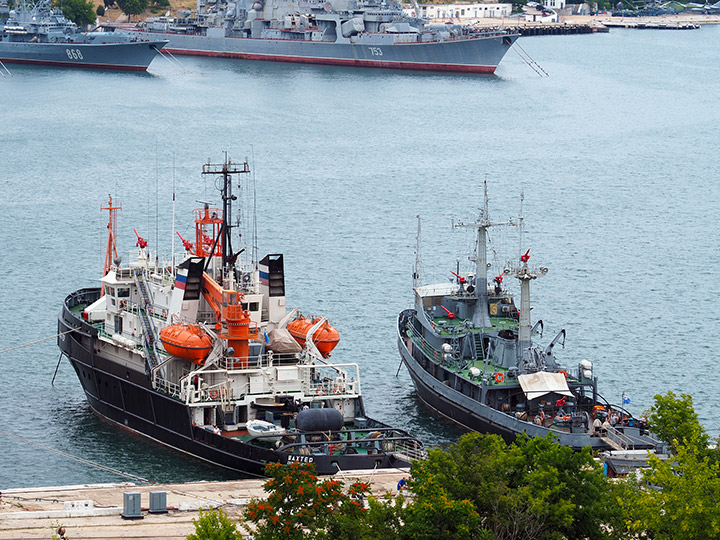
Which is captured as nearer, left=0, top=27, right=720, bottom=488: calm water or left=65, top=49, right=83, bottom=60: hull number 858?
left=0, top=27, right=720, bottom=488: calm water

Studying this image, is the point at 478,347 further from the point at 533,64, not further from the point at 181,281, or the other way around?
the point at 533,64

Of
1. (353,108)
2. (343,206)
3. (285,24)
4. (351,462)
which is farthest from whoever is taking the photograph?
(285,24)

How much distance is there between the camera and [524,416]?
4691 centimetres

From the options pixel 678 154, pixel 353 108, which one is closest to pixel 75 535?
pixel 678 154

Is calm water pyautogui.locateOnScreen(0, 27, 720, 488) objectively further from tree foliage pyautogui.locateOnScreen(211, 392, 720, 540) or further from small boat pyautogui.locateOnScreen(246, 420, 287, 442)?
tree foliage pyautogui.locateOnScreen(211, 392, 720, 540)

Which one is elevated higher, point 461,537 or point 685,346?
point 461,537

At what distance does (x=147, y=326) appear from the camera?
50125 millimetres

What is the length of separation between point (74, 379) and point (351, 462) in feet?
62.2

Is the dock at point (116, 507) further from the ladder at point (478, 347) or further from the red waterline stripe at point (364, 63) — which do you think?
the red waterline stripe at point (364, 63)

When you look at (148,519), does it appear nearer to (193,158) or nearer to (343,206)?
(343,206)

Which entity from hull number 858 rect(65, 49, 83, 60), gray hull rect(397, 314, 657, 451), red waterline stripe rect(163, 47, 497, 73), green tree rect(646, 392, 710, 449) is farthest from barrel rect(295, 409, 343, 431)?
red waterline stripe rect(163, 47, 497, 73)

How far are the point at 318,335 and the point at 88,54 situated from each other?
134058mm

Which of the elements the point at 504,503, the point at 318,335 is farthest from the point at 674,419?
the point at 318,335

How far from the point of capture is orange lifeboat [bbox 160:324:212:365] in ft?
150
